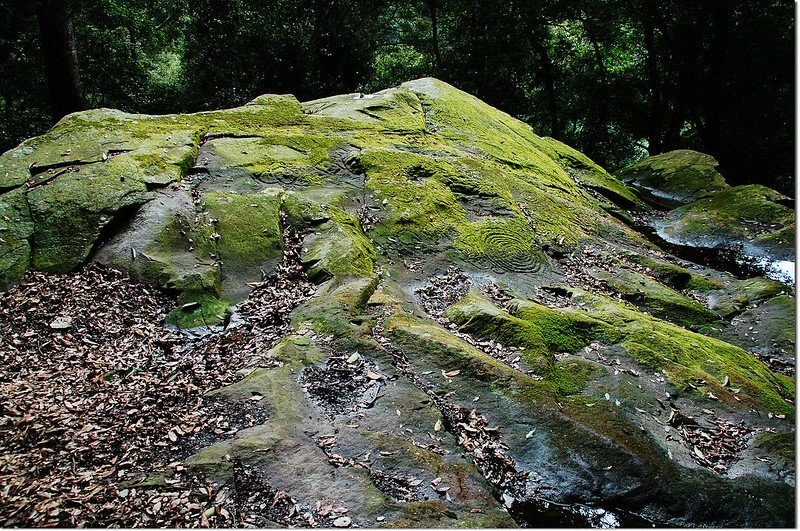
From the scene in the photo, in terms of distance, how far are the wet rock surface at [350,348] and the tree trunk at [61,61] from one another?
3745 mm

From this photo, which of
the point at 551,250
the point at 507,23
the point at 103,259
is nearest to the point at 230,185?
the point at 103,259

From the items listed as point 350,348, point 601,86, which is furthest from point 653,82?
point 350,348

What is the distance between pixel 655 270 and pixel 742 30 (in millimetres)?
11960

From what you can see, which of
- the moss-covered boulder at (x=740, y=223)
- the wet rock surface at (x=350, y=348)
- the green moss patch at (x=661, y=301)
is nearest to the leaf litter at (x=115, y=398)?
the wet rock surface at (x=350, y=348)

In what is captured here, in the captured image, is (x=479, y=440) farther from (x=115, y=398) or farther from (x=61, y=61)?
(x=61, y=61)

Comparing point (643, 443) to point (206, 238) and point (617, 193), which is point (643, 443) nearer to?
point (206, 238)

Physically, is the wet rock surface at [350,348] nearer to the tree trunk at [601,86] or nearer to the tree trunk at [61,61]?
the tree trunk at [61,61]

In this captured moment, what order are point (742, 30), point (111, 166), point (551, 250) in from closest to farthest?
1. point (111, 166)
2. point (551, 250)
3. point (742, 30)

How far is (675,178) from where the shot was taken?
47.9 ft

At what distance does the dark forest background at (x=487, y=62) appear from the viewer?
14742mm

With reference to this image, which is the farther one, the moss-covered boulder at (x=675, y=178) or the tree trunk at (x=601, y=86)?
the tree trunk at (x=601, y=86)

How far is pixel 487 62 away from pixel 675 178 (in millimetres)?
8525

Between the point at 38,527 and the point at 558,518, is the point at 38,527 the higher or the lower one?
the higher one

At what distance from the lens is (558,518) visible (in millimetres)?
4340
